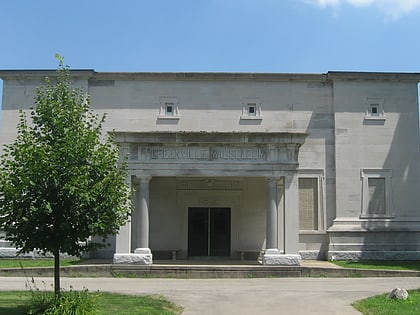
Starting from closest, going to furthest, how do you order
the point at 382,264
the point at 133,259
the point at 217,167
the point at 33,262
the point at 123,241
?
1. the point at 133,259
2. the point at 123,241
3. the point at 217,167
4. the point at 33,262
5. the point at 382,264

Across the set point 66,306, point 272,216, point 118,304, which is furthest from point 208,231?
point 66,306

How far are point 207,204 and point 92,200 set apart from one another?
17021mm

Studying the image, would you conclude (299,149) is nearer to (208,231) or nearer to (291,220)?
(291,220)

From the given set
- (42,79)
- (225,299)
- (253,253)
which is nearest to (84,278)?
(225,299)

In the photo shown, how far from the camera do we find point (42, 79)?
1134 inches

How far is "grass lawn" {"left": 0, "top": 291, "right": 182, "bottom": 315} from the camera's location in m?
12.8

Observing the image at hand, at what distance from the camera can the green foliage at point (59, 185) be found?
1173 centimetres

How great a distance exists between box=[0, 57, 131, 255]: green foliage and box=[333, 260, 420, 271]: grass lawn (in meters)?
15.1

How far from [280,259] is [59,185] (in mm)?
13723

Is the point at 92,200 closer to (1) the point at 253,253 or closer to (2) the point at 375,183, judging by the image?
(1) the point at 253,253

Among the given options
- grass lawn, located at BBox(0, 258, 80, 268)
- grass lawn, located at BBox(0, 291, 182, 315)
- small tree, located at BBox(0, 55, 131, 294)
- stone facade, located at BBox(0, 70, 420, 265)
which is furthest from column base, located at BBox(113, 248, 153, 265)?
small tree, located at BBox(0, 55, 131, 294)

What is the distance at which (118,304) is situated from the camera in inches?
548

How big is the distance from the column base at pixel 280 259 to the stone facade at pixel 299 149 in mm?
3539

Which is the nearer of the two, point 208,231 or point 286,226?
point 286,226
